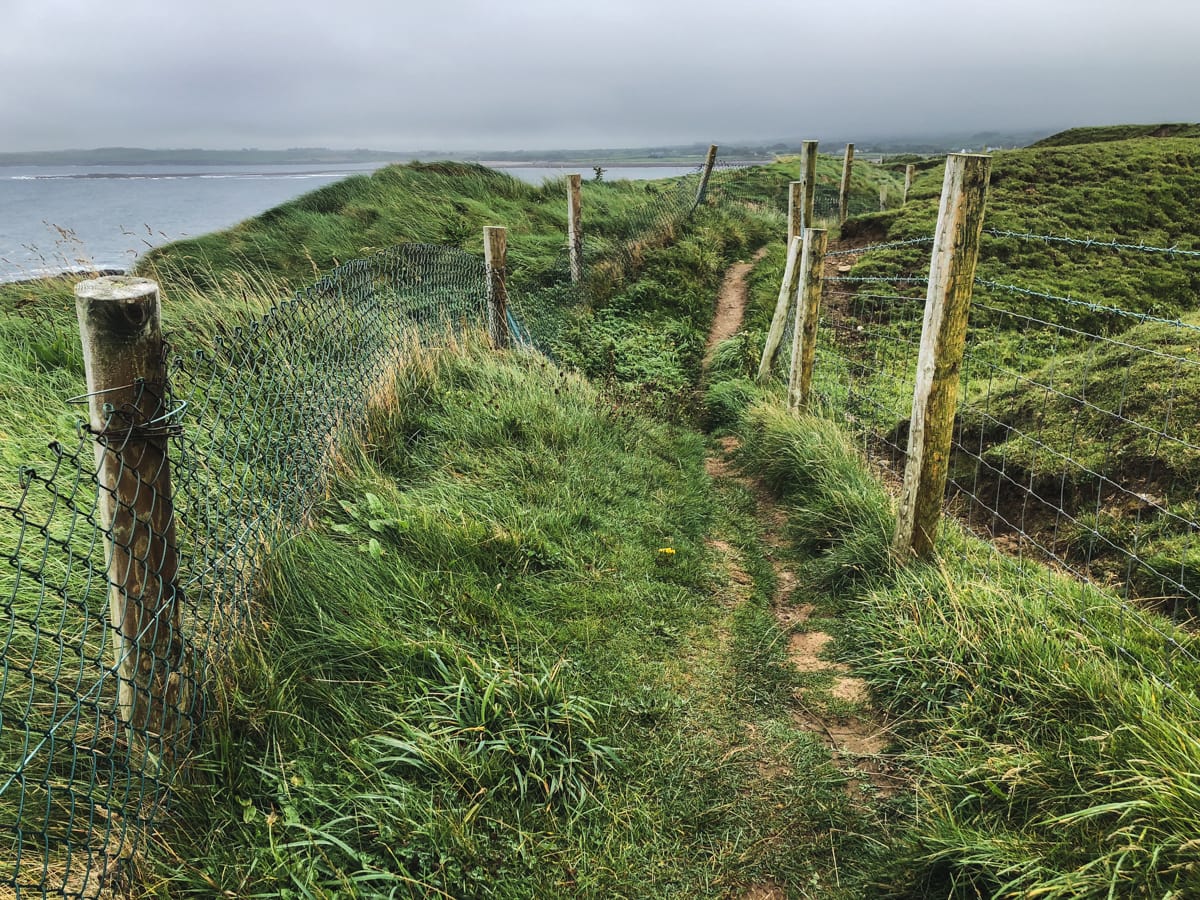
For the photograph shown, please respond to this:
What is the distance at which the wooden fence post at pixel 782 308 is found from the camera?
8.07 m

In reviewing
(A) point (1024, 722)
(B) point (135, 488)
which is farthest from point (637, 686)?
(B) point (135, 488)

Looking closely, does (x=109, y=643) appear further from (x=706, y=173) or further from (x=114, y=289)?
(x=706, y=173)

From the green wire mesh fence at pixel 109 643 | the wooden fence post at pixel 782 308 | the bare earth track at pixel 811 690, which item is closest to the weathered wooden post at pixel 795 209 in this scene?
the wooden fence post at pixel 782 308

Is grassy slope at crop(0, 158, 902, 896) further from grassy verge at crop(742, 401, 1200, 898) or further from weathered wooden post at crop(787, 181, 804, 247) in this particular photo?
weathered wooden post at crop(787, 181, 804, 247)

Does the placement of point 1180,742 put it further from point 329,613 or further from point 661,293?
point 661,293

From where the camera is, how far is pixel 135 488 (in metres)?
→ 2.31

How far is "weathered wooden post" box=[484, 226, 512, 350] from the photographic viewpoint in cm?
744

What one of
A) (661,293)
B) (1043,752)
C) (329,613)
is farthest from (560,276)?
(1043,752)

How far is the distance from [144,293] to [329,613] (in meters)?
1.60

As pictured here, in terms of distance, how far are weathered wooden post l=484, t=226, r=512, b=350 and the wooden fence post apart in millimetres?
2915

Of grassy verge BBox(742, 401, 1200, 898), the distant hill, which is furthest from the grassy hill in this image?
the distant hill

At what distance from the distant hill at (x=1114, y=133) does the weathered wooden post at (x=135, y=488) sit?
2515 centimetres

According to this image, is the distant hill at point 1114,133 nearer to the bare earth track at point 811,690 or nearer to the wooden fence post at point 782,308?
the wooden fence post at point 782,308

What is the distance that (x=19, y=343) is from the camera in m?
5.64
